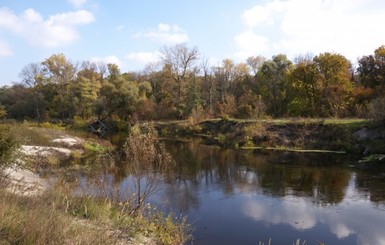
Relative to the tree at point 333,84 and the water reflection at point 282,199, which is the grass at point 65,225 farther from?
the tree at point 333,84

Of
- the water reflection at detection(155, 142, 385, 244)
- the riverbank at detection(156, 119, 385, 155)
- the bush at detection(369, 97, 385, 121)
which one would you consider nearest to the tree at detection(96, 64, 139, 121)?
the riverbank at detection(156, 119, 385, 155)

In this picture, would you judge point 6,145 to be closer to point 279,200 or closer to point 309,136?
point 279,200

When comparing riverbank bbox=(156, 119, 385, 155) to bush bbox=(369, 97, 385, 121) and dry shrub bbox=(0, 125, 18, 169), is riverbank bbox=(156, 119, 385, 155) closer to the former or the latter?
bush bbox=(369, 97, 385, 121)

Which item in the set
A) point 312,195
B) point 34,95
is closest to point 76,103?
point 34,95

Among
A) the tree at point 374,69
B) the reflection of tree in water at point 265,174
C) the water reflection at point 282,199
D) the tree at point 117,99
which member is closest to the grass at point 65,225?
the water reflection at point 282,199

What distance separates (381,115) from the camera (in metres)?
26.5

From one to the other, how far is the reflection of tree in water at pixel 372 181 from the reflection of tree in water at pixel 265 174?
0.69 m

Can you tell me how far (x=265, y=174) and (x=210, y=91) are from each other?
41.6 m

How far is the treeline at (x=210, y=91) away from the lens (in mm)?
38812

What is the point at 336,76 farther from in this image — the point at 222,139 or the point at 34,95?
the point at 34,95

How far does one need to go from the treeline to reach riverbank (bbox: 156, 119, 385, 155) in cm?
215

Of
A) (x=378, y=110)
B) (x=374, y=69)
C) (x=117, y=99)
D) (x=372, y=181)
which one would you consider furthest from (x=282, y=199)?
(x=117, y=99)

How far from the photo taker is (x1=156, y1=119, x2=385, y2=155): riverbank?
26.3m

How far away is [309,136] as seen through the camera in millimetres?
29562
